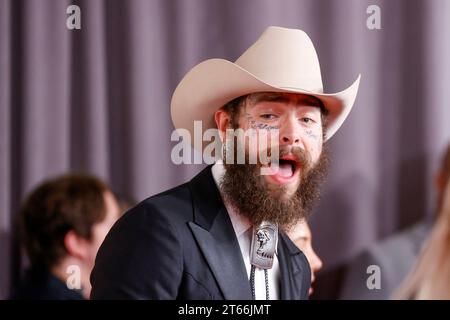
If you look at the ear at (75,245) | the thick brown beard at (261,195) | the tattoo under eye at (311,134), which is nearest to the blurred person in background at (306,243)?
the thick brown beard at (261,195)

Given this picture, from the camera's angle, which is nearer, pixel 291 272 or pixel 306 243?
pixel 291 272

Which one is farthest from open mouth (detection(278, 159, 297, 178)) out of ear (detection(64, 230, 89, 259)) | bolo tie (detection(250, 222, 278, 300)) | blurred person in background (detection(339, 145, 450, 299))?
ear (detection(64, 230, 89, 259))

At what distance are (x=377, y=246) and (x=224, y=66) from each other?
0.62 metres

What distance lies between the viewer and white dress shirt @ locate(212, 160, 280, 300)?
1.31 metres

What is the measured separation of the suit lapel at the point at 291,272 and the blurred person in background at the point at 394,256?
0.20m

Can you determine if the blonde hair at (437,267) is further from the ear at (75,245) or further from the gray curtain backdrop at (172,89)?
the ear at (75,245)

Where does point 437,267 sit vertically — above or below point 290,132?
below

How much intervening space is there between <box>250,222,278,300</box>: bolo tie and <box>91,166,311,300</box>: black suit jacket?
0.04 meters

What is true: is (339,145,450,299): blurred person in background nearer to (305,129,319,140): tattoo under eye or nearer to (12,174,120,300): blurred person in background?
(305,129,319,140): tattoo under eye

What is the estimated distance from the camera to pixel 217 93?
1.33 m

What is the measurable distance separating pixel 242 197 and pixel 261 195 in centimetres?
4

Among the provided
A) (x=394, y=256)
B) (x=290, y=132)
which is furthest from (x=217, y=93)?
(x=394, y=256)

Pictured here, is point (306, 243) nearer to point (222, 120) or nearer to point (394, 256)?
point (394, 256)
